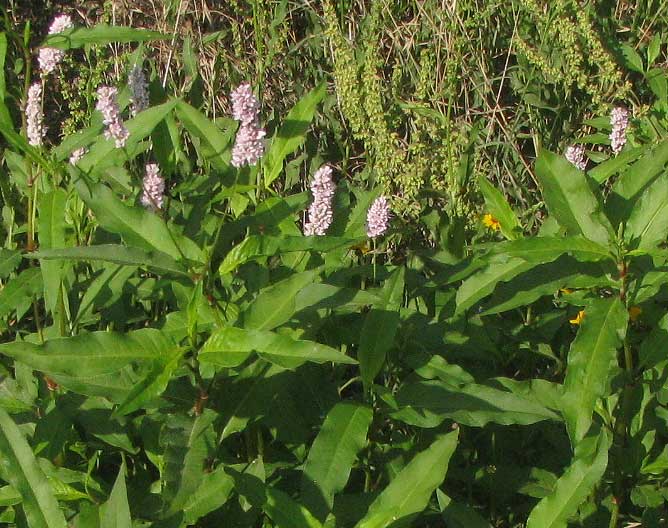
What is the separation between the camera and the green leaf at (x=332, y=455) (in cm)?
201

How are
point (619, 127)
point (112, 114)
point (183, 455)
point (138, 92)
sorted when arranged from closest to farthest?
1. point (183, 455)
2. point (112, 114)
3. point (138, 92)
4. point (619, 127)

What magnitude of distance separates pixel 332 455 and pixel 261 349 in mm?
391

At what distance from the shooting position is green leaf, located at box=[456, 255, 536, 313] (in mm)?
2254

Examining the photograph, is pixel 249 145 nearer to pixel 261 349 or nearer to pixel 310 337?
pixel 310 337

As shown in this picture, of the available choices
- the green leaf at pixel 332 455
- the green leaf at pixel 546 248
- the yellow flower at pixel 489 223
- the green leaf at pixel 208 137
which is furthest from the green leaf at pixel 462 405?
the yellow flower at pixel 489 223

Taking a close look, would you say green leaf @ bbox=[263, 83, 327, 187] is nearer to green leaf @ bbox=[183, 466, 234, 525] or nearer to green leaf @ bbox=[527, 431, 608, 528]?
green leaf @ bbox=[183, 466, 234, 525]

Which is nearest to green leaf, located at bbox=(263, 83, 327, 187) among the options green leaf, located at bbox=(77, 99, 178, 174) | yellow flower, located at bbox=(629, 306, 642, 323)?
green leaf, located at bbox=(77, 99, 178, 174)

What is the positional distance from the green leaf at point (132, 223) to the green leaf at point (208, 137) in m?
0.49

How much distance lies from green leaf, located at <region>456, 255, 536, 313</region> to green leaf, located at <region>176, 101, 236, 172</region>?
29.6 inches

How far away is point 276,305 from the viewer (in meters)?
1.97

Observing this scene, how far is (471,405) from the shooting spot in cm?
221

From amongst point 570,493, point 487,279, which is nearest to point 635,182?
point 487,279

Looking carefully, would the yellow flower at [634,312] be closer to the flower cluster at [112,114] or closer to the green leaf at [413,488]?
the green leaf at [413,488]

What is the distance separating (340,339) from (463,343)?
352 millimetres
